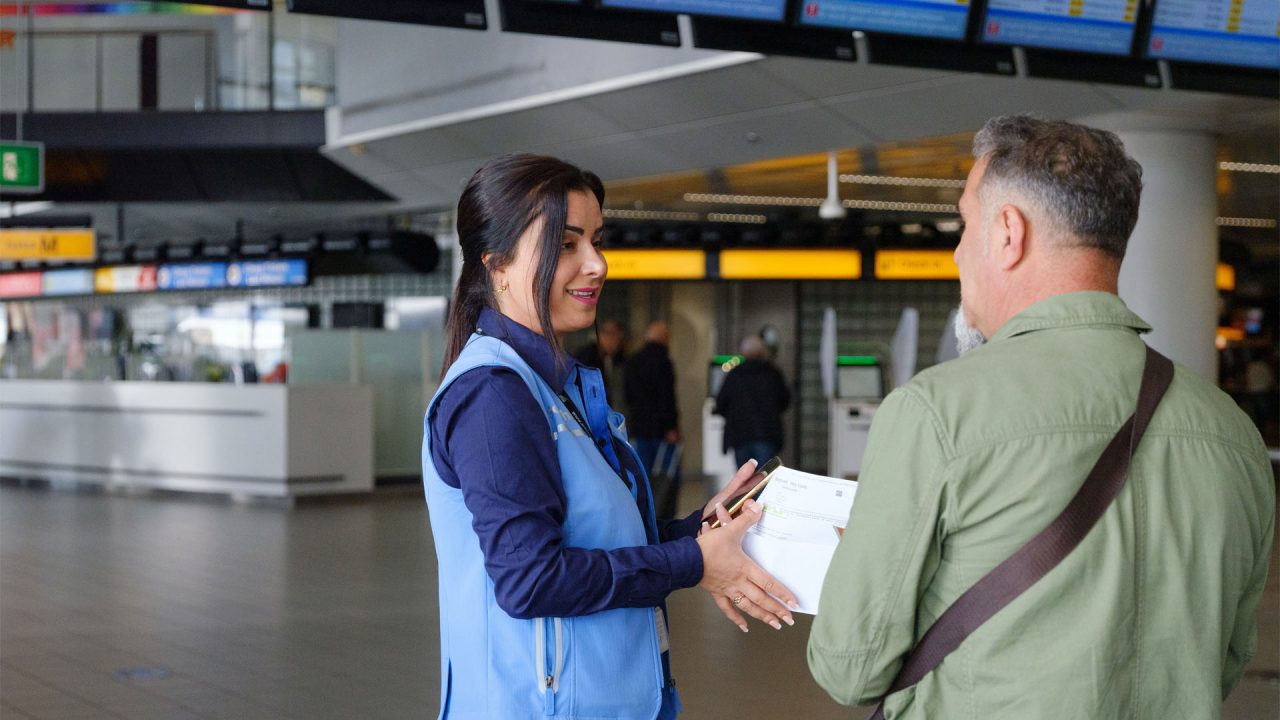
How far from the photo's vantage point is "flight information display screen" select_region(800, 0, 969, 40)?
540 centimetres

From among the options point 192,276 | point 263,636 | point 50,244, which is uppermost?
point 50,244

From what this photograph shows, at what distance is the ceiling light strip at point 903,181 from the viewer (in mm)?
11641

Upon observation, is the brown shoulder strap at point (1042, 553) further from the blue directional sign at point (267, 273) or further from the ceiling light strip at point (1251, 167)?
the blue directional sign at point (267, 273)

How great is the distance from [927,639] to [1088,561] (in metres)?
0.17

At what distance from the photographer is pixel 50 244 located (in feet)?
49.6

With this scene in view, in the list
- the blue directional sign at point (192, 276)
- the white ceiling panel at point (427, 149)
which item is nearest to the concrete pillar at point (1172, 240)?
the white ceiling panel at point (427, 149)

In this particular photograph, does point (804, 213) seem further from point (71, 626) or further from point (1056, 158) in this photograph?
point (1056, 158)

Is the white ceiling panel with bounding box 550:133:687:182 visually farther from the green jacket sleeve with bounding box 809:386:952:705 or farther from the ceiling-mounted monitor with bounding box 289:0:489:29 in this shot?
the green jacket sleeve with bounding box 809:386:952:705

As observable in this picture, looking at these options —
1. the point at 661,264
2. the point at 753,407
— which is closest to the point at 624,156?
the point at 753,407

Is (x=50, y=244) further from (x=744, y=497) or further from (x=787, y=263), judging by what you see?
(x=744, y=497)

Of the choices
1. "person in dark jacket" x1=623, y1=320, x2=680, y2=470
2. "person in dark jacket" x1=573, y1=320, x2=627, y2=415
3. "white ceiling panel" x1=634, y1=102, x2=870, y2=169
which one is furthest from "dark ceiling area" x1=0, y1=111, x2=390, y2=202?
"white ceiling panel" x1=634, y1=102, x2=870, y2=169

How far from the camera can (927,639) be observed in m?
1.32

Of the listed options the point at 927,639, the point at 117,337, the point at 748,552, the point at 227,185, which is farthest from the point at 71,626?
the point at 117,337

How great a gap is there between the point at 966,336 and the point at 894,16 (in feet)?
13.9
